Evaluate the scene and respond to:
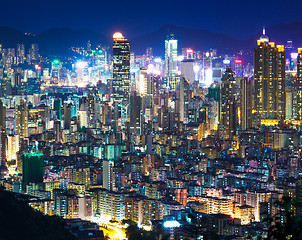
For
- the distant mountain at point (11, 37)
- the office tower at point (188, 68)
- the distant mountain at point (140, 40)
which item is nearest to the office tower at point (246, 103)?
the office tower at point (188, 68)

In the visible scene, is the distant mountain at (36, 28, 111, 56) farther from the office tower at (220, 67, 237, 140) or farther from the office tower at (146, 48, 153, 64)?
the office tower at (220, 67, 237, 140)

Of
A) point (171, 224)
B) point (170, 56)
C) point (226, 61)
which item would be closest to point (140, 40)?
point (170, 56)

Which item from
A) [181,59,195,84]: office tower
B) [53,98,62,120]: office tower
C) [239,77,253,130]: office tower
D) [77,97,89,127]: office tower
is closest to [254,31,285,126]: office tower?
[239,77,253,130]: office tower

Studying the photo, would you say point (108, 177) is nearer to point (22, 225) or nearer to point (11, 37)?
point (22, 225)

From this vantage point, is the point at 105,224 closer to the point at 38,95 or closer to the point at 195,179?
the point at 195,179

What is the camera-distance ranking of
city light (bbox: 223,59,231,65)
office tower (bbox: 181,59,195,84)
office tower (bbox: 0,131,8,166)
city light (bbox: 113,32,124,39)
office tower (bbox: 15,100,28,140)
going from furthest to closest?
city light (bbox: 223,59,231,65), office tower (bbox: 181,59,195,84), city light (bbox: 113,32,124,39), office tower (bbox: 15,100,28,140), office tower (bbox: 0,131,8,166)

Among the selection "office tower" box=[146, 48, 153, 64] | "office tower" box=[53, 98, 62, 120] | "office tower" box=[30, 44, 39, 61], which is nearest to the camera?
"office tower" box=[53, 98, 62, 120]
